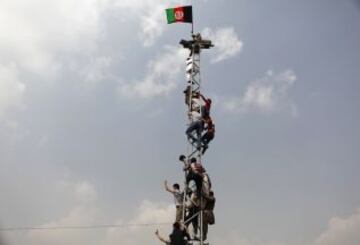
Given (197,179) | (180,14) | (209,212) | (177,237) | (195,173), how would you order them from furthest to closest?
(180,14), (197,179), (195,173), (209,212), (177,237)

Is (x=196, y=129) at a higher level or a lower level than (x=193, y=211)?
higher

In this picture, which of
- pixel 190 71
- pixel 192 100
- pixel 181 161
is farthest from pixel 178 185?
pixel 190 71

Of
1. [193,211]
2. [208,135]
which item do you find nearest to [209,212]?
[193,211]

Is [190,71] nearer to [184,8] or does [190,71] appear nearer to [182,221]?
[184,8]

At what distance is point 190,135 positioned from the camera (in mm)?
14352

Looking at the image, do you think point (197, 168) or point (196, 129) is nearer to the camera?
point (197, 168)

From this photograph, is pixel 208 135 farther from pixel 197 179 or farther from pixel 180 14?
pixel 180 14

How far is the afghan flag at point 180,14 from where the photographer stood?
1669 cm

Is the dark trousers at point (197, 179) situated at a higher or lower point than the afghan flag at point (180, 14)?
lower

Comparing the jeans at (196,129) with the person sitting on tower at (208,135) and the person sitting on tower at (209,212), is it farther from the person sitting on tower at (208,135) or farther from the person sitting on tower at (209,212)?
the person sitting on tower at (209,212)

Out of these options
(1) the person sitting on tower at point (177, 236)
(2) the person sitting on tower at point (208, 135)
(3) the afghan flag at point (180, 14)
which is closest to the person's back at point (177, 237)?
(1) the person sitting on tower at point (177, 236)

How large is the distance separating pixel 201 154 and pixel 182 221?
233 cm

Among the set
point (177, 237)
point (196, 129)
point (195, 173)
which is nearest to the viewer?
point (177, 237)

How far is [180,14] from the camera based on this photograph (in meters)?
16.7
